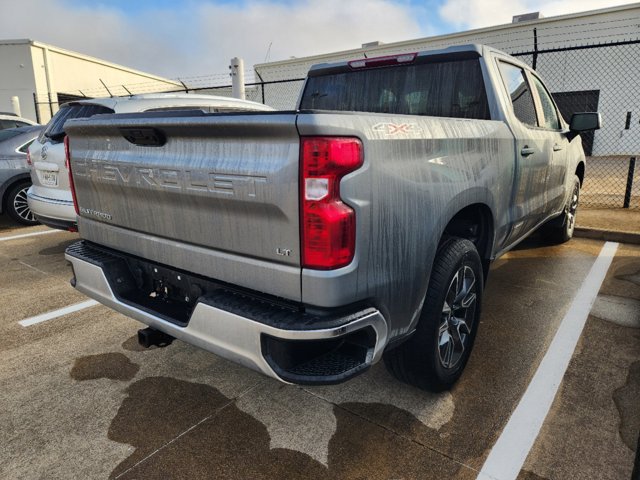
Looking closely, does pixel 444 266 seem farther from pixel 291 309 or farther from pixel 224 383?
pixel 224 383

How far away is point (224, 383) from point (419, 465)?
127 cm

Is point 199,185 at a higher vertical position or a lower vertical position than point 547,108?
lower

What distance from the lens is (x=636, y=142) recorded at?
67.3 ft

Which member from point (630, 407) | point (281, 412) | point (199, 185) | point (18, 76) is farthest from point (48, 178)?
point (18, 76)

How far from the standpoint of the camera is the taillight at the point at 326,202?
66.7 inches

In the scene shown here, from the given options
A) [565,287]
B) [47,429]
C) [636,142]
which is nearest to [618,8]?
[636,142]

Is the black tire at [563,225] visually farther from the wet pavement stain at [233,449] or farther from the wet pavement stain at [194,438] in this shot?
the wet pavement stain at [194,438]

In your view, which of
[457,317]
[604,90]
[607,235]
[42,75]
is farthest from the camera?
[42,75]

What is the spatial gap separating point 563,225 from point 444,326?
13.0 ft

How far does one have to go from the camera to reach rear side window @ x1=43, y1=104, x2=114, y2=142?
5169 mm

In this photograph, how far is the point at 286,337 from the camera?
5.71 feet

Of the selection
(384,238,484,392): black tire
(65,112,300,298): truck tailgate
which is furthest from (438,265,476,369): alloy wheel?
(65,112,300,298): truck tailgate

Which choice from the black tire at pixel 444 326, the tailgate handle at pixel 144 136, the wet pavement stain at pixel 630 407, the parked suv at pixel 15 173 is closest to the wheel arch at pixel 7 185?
the parked suv at pixel 15 173

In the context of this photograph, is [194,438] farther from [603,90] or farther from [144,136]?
[603,90]
